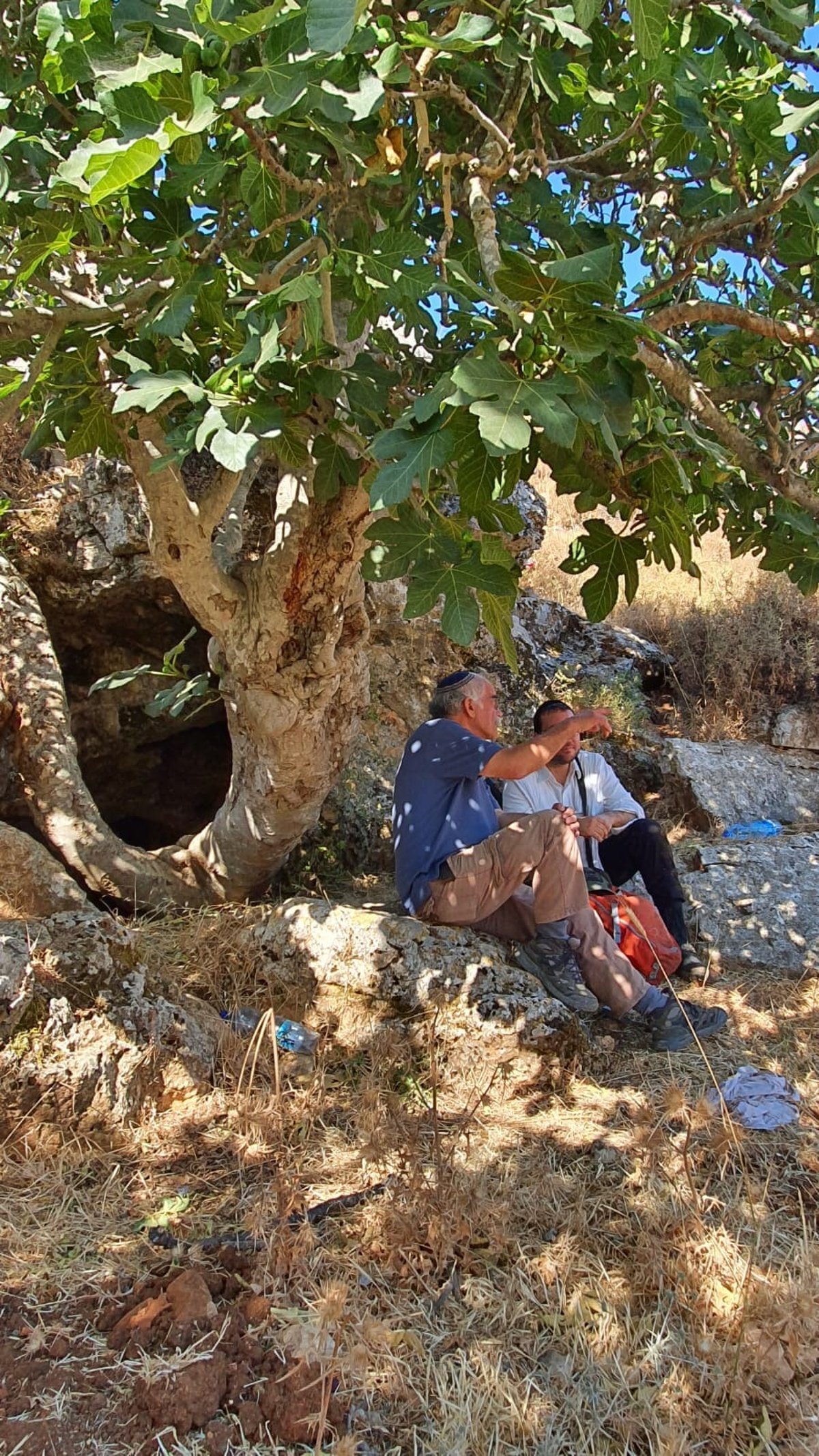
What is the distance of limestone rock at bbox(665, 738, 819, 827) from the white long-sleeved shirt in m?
1.53

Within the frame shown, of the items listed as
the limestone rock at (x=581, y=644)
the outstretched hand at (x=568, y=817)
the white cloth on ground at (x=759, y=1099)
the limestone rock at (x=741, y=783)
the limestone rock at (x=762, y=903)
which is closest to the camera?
the white cloth on ground at (x=759, y=1099)

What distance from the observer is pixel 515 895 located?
3.90 m

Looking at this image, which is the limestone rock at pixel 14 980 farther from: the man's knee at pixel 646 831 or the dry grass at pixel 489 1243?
the man's knee at pixel 646 831

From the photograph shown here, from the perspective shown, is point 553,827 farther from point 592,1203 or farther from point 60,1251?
point 60,1251

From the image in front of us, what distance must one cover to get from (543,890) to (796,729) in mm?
4099

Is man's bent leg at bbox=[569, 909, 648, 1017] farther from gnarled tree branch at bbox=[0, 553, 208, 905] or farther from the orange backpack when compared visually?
gnarled tree branch at bbox=[0, 553, 208, 905]

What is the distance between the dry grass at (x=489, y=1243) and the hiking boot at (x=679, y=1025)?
0.69 ft

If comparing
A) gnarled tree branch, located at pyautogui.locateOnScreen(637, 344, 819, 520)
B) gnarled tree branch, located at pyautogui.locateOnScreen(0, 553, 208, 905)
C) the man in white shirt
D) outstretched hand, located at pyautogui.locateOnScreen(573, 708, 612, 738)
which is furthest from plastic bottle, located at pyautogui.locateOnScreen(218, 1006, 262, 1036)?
gnarled tree branch, located at pyautogui.locateOnScreen(637, 344, 819, 520)

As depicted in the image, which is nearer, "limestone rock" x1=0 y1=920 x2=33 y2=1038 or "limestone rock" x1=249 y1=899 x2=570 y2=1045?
"limestone rock" x1=0 y1=920 x2=33 y2=1038

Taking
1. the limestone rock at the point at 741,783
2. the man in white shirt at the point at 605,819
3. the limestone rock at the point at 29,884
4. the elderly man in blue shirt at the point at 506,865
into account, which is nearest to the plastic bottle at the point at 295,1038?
the elderly man in blue shirt at the point at 506,865

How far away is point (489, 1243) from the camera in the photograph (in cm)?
230

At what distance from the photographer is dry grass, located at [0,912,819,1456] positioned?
1.85 metres

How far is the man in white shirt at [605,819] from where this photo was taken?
4.33 metres

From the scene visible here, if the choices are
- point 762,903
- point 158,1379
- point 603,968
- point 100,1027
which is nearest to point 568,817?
point 603,968
